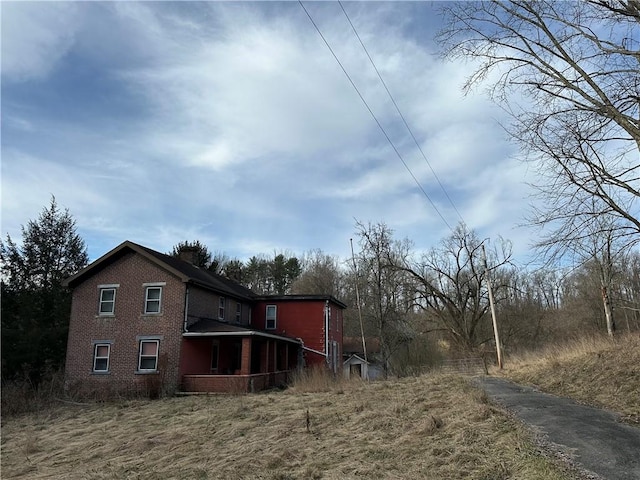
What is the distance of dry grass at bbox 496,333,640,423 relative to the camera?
11129 millimetres

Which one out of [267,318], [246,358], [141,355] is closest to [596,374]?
[246,358]

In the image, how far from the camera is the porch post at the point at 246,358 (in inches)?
887

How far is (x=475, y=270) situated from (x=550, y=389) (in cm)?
3274

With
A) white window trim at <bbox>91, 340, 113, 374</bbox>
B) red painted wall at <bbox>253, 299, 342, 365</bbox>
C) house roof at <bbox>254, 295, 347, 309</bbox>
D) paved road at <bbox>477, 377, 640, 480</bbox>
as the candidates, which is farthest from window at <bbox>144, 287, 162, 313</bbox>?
A: paved road at <bbox>477, 377, 640, 480</bbox>

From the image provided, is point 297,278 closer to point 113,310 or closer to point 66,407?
point 113,310

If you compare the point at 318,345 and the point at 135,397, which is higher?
the point at 318,345

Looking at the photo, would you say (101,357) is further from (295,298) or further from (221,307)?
(295,298)

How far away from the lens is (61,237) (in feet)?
114

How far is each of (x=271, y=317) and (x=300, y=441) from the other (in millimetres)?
21819

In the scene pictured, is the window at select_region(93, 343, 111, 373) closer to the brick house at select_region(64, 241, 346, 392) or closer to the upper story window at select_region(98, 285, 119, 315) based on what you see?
the brick house at select_region(64, 241, 346, 392)

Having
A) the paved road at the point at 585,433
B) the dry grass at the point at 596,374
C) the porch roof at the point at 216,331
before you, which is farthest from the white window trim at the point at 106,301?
the paved road at the point at 585,433

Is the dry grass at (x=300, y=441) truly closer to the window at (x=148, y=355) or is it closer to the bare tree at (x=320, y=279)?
the window at (x=148, y=355)

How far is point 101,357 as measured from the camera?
24484 mm

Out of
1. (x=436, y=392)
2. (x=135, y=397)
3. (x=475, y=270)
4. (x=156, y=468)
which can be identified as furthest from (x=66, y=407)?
(x=475, y=270)
